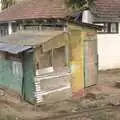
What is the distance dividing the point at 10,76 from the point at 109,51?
9.22 meters

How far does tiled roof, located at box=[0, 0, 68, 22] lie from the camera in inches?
928

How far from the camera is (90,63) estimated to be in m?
16.5

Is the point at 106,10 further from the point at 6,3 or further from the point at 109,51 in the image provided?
the point at 6,3

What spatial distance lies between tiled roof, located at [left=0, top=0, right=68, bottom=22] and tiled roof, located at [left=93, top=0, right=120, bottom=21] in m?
1.79

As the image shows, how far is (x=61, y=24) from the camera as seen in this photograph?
1542cm

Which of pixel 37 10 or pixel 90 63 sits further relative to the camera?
pixel 37 10

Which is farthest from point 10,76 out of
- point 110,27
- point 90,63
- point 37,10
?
point 37,10

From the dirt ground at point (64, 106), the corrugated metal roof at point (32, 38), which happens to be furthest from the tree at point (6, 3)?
the dirt ground at point (64, 106)

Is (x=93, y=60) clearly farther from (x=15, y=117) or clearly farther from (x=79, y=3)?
(x=79, y=3)

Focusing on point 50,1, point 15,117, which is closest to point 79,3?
point 50,1

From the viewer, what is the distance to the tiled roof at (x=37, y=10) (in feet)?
77.3

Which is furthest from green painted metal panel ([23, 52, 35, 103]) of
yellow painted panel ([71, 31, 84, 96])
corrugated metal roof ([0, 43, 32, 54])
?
yellow painted panel ([71, 31, 84, 96])

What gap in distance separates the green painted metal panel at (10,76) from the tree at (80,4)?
24.9 ft

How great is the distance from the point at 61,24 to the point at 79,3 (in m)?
7.73
